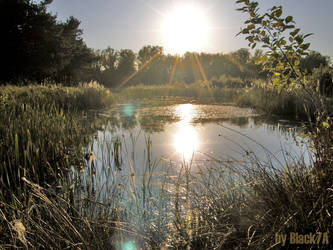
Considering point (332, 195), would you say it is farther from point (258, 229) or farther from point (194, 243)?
point (194, 243)

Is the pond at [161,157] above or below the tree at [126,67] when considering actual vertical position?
below

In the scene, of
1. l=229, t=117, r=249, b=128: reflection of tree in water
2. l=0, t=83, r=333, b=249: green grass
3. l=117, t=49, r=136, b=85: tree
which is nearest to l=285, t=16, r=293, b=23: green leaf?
l=0, t=83, r=333, b=249: green grass

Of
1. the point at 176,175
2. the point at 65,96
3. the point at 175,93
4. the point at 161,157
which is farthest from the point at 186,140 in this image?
the point at 175,93

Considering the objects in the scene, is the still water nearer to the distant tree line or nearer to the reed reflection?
the reed reflection

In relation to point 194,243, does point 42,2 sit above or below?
above

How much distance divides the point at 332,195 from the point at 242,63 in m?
27.6

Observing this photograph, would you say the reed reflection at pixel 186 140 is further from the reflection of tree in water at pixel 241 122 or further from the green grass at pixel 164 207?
the reflection of tree in water at pixel 241 122

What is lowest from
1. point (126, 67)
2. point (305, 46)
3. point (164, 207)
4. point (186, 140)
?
point (164, 207)

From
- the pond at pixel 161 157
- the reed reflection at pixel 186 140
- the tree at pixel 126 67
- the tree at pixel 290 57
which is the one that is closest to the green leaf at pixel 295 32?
the tree at pixel 290 57

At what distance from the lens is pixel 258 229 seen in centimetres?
119

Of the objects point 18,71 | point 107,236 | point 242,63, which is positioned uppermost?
point 242,63

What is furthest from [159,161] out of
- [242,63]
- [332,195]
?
[242,63]

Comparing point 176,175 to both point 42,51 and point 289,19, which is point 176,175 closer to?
point 289,19

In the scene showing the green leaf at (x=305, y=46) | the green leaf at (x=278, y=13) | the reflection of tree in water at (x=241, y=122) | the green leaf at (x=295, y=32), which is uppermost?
the green leaf at (x=278, y=13)
